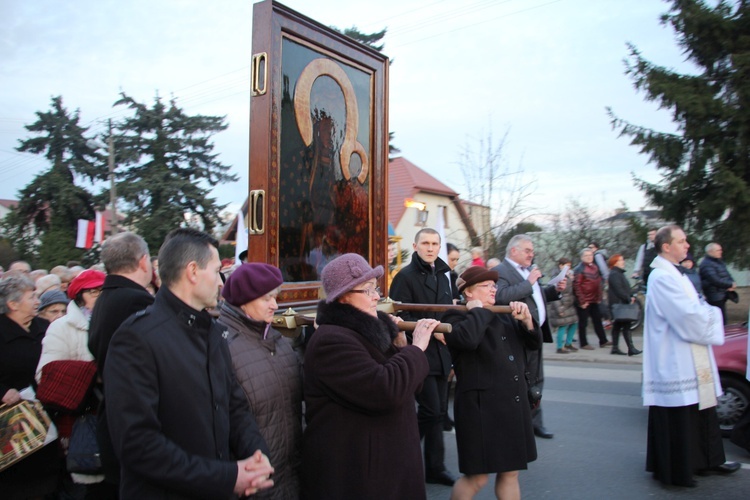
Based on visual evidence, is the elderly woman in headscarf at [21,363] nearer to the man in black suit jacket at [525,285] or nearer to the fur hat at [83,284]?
the fur hat at [83,284]

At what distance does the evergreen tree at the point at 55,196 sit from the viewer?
84.8 feet

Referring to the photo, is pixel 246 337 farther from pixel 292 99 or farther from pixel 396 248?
pixel 396 248

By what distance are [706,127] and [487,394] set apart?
45.0 feet

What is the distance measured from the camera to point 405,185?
112ft

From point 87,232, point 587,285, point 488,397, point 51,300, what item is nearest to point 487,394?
point 488,397

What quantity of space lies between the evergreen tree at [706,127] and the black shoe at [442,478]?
11.9 meters

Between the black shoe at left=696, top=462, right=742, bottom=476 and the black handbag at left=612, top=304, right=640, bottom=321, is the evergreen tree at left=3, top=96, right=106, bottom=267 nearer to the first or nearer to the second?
the black handbag at left=612, top=304, right=640, bottom=321

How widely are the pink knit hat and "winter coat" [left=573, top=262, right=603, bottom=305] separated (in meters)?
9.88

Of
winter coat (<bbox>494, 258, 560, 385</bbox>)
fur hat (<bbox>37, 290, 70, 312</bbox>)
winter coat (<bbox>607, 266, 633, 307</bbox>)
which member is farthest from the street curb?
fur hat (<bbox>37, 290, 70, 312</bbox>)

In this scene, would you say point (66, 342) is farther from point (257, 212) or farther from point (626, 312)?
point (626, 312)

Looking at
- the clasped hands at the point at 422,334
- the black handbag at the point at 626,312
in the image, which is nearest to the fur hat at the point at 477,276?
the clasped hands at the point at 422,334

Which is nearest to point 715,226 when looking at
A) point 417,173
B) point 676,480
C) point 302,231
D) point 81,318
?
point 676,480

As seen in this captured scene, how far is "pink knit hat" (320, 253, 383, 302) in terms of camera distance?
2.86m

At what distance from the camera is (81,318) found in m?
3.62
